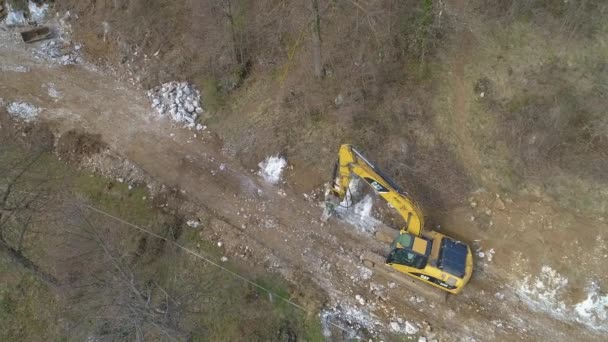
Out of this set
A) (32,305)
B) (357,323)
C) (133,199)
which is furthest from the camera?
(133,199)

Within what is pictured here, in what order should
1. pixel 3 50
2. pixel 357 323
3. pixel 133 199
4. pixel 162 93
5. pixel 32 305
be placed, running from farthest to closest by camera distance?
pixel 3 50 < pixel 162 93 < pixel 133 199 < pixel 32 305 < pixel 357 323

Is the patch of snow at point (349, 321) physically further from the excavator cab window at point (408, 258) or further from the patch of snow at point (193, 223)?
the patch of snow at point (193, 223)

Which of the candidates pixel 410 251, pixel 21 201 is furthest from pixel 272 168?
pixel 21 201

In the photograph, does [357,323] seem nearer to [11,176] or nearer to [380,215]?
[380,215]

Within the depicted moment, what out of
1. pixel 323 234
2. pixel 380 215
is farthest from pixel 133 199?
pixel 380 215

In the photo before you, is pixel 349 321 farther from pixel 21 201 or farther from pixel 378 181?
pixel 21 201

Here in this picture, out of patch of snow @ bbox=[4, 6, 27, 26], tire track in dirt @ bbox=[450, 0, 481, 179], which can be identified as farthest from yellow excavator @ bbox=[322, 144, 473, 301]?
patch of snow @ bbox=[4, 6, 27, 26]

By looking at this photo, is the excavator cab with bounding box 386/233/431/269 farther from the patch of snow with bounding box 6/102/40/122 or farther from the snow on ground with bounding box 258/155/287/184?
the patch of snow with bounding box 6/102/40/122

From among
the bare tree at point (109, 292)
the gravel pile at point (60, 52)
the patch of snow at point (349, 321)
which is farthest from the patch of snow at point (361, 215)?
the gravel pile at point (60, 52)

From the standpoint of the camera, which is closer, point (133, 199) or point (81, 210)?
point (81, 210)
